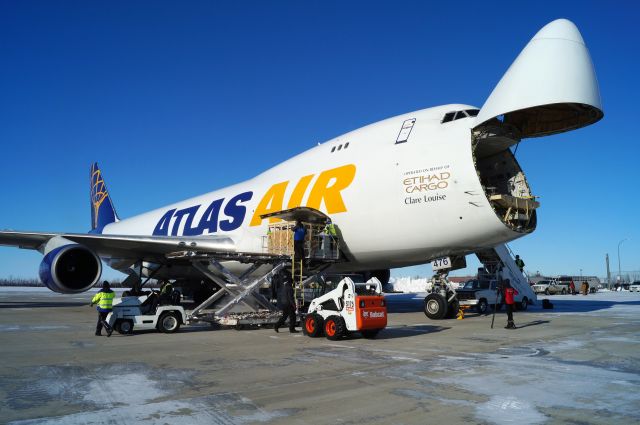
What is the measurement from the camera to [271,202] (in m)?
17.4

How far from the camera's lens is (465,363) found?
22.9 ft

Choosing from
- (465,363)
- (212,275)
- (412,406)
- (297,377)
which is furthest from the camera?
(212,275)

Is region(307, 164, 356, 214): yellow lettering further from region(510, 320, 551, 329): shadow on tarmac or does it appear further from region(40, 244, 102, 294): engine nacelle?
region(40, 244, 102, 294): engine nacelle

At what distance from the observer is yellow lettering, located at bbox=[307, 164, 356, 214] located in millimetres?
14797

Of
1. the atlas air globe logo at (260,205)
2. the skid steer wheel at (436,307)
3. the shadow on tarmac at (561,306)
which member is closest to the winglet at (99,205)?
the atlas air globe logo at (260,205)

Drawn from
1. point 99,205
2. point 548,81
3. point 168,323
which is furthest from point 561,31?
point 99,205

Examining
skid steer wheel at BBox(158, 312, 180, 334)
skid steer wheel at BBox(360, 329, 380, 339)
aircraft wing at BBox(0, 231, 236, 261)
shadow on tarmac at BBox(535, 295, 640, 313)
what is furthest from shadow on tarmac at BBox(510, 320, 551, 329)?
aircraft wing at BBox(0, 231, 236, 261)

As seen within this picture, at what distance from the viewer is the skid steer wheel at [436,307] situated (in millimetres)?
13977

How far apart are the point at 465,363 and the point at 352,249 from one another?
26.6 feet

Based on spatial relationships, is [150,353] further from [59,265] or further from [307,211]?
[59,265]

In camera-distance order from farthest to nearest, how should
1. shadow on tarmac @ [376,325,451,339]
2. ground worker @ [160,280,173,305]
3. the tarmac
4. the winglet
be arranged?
1. the winglet
2. ground worker @ [160,280,173,305]
3. shadow on tarmac @ [376,325,451,339]
4. the tarmac

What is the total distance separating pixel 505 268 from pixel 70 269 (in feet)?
51.2

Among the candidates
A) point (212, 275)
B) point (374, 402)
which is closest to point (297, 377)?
point (374, 402)

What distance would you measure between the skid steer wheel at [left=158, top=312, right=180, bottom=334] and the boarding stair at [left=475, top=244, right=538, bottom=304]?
10158 mm
